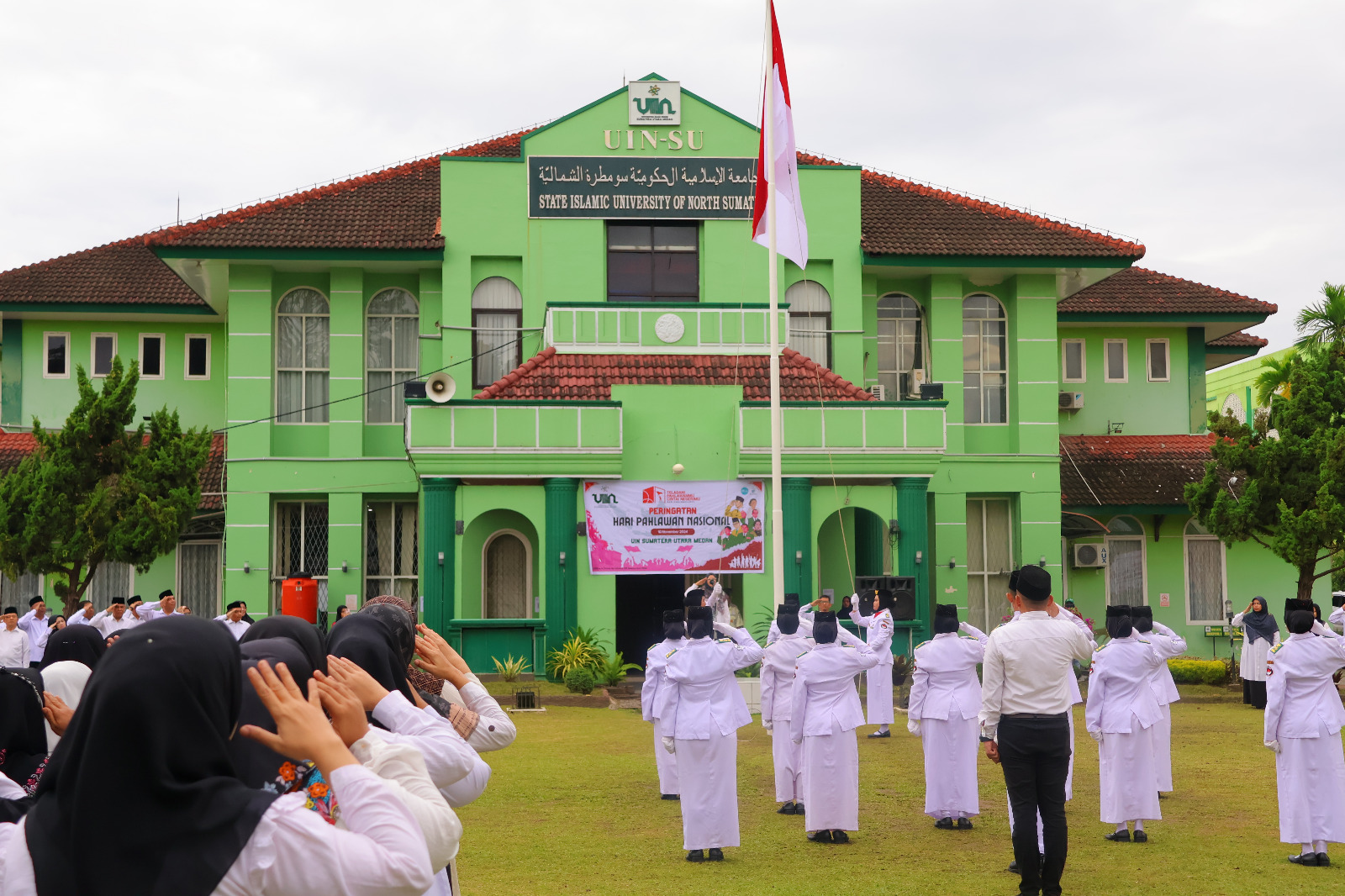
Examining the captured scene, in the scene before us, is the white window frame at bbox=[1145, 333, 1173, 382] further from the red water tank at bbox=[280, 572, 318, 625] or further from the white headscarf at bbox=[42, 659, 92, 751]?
the white headscarf at bbox=[42, 659, 92, 751]

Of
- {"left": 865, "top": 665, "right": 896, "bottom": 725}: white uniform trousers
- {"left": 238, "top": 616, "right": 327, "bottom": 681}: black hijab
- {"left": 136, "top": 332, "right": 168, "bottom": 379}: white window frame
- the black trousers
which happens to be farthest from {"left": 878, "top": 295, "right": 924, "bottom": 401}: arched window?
{"left": 238, "top": 616, "right": 327, "bottom": 681}: black hijab

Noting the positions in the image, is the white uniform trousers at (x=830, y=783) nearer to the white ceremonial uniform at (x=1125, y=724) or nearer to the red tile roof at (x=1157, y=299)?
the white ceremonial uniform at (x=1125, y=724)

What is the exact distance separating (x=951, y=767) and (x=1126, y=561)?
18.3 metres

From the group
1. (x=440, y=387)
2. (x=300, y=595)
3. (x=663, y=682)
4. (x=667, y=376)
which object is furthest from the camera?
(x=300, y=595)

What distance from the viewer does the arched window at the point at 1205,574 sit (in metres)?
27.7

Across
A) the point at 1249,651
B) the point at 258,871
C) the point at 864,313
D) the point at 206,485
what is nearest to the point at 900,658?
the point at 1249,651

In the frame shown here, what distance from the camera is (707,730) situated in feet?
33.0

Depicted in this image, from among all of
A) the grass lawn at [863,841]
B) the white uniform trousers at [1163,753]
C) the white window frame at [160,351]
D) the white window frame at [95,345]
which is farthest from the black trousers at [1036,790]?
the white window frame at [95,345]

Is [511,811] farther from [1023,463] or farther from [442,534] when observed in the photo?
[1023,463]

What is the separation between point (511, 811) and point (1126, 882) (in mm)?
5404

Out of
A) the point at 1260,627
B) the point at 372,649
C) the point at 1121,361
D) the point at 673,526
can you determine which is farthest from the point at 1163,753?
the point at 1121,361

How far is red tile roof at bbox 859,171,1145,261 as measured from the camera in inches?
993

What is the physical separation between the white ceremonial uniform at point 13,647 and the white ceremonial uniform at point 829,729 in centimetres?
1191

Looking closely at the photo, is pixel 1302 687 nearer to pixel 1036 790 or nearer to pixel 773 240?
pixel 1036 790
